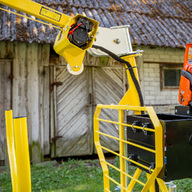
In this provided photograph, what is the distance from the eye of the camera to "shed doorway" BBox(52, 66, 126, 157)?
20.8 feet

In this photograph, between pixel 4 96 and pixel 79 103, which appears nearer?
pixel 4 96

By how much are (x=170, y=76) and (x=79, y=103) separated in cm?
282

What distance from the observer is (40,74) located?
20.1 feet

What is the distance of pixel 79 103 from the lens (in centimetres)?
655

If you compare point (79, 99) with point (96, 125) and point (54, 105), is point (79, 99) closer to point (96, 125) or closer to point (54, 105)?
point (54, 105)

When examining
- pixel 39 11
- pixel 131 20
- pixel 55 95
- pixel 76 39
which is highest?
pixel 131 20

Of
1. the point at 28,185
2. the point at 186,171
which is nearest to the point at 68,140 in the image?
the point at 186,171

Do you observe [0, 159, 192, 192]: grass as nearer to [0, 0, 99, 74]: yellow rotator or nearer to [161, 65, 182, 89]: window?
[0, 0, 99, 74]: yellow rotator

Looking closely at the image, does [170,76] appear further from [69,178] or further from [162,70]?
[69,178]

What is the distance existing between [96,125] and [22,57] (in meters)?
3.90

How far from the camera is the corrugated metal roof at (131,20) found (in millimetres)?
5555

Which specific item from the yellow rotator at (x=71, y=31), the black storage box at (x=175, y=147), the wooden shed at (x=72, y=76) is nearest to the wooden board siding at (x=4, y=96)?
the wooden shed at (x=72, y=76)

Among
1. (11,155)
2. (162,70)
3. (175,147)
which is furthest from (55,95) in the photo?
(11,155)

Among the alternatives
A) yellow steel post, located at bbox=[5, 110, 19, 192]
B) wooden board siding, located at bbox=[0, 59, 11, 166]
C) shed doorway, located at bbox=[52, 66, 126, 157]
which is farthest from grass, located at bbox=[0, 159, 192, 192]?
yellow steel post, located at bbox=[5, 110, 19, 192]
